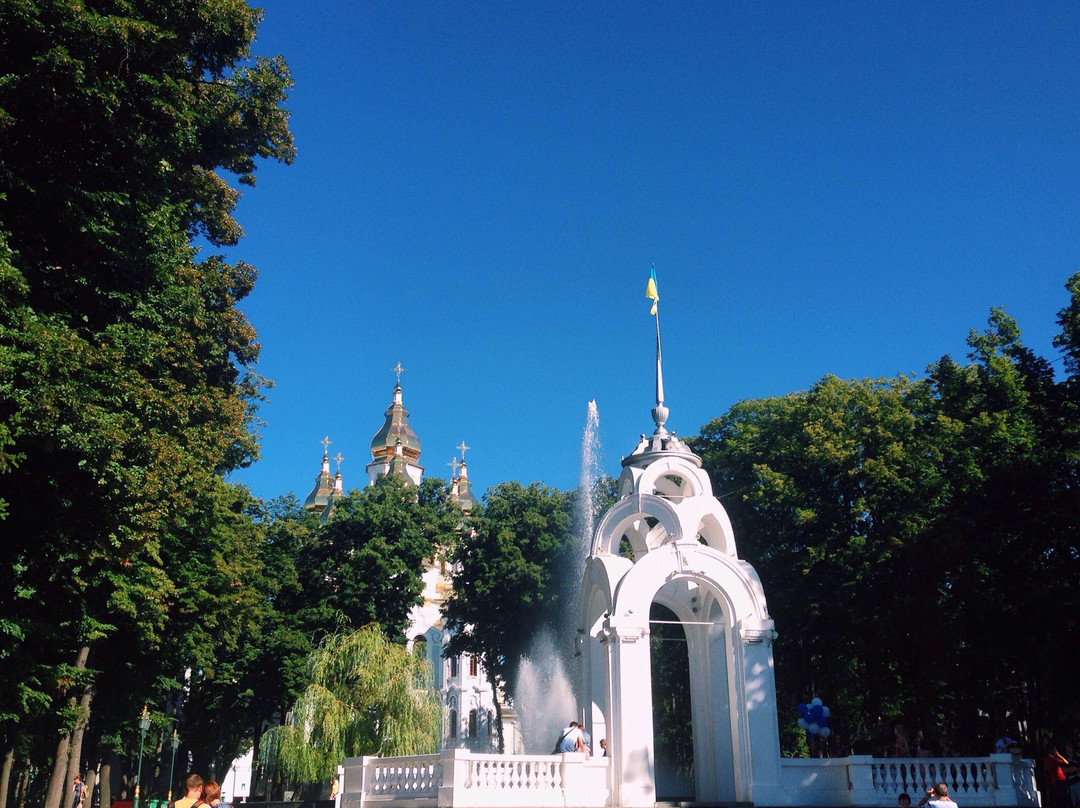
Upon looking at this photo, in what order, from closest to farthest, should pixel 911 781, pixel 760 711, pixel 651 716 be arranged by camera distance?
pixel 911 781
pixel 760 711
pixel 651 716

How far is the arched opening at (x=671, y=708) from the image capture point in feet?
104

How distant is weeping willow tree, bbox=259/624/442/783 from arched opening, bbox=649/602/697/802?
7.42 m

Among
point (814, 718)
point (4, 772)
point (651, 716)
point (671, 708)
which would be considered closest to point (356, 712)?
point (4, 772)

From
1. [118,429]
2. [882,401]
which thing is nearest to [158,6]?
[118,429]

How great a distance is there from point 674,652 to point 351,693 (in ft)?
34.2

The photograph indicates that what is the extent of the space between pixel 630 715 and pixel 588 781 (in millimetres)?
1413

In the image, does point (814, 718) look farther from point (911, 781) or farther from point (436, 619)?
point (436, 619)

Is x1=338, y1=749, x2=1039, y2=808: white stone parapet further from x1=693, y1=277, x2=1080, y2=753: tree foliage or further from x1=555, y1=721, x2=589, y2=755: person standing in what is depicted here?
x1=693, y1=277, x2=1080, y2=753: tree foliage

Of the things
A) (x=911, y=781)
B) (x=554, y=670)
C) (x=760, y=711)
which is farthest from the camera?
(x=554, y=670)

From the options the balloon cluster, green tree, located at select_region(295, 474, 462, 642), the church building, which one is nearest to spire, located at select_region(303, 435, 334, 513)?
the church building

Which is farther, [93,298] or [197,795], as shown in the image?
[93,298]

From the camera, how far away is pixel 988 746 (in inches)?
1061

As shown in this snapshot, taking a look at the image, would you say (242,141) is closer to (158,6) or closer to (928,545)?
(158,6)

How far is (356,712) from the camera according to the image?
29312mm
